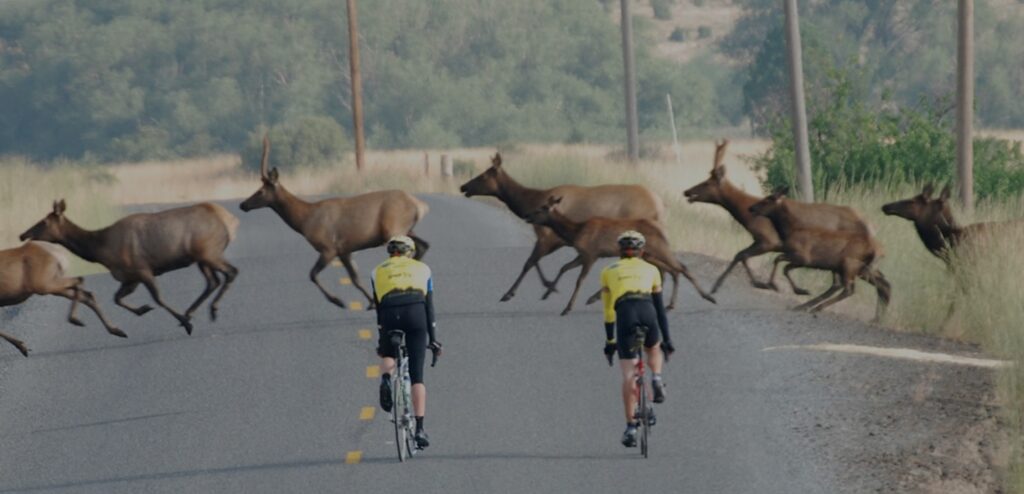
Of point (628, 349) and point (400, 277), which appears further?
point (400, 277)

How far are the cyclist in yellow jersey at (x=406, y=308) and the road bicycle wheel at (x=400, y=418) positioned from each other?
12 cm

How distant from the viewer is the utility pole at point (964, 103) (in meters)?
29.3

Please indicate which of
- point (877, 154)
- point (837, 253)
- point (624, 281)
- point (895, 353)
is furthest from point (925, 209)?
point (877, 154)

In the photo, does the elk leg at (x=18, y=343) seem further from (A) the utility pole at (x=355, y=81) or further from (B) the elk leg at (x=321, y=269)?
(A) the utility pole at (x=355, y=81)

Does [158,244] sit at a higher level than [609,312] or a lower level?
higher

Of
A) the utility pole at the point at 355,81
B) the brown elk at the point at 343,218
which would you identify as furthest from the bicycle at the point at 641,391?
the utility pole at the point at 355,81

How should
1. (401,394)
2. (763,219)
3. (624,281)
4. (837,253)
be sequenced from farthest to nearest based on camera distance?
(763,219), (837,253), (624,281), (401,394)

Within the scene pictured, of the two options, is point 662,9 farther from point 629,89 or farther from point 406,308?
point 406,308

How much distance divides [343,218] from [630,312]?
761 centimetres

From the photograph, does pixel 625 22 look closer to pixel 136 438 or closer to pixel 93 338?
pixel 93 338

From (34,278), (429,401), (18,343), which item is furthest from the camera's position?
(34,278)

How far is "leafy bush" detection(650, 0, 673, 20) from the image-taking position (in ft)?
541

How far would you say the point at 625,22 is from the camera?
47312 mm

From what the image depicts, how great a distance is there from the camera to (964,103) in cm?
2991
